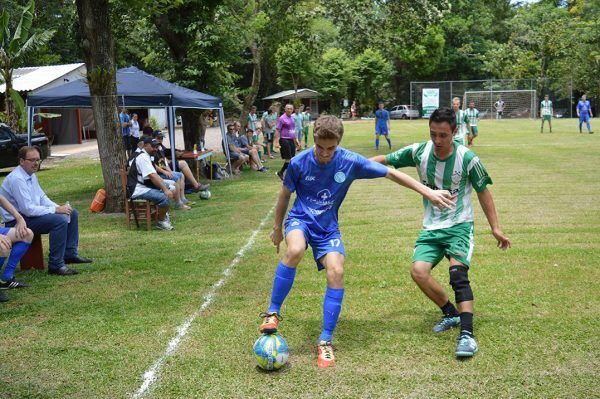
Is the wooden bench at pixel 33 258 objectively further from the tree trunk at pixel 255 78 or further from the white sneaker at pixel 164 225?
the tree trunk at pixel 255 78

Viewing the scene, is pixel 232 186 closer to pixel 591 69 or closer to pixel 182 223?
pixel 182 223

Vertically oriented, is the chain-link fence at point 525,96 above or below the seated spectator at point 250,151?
above

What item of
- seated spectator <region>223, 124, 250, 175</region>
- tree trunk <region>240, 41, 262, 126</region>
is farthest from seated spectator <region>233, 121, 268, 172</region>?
tree trunk <region>240, 41, 262, 126</region>

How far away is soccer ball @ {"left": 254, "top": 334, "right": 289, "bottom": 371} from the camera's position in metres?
4.52

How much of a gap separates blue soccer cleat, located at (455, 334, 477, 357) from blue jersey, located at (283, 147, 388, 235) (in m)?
1.28

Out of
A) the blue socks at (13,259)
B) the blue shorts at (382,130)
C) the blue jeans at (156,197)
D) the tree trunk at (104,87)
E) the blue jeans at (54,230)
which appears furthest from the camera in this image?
the blue shorts at (382,130)

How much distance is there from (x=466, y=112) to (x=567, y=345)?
756 inches

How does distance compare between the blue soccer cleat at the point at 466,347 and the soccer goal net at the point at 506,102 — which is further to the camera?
the soccer goal net at the point at 506,102

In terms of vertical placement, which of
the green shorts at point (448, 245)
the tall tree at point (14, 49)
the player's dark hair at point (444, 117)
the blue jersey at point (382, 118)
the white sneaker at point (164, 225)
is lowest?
the white sneaker at point (164, 225)

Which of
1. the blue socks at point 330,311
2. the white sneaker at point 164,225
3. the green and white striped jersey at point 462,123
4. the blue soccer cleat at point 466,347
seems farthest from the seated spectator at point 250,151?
the blue soccer cleat at point 466,347

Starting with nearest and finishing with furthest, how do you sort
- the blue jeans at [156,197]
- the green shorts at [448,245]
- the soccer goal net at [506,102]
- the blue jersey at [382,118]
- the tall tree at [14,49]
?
the green shorts at [448,245] → the blue jeans at [156,197] → the tall tree at [14,49] → the blue jersey at [382,118] → the soccer goal net at [506,102]

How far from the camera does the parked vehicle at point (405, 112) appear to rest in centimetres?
5906

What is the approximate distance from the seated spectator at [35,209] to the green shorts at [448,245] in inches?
172

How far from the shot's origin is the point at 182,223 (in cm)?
1118
